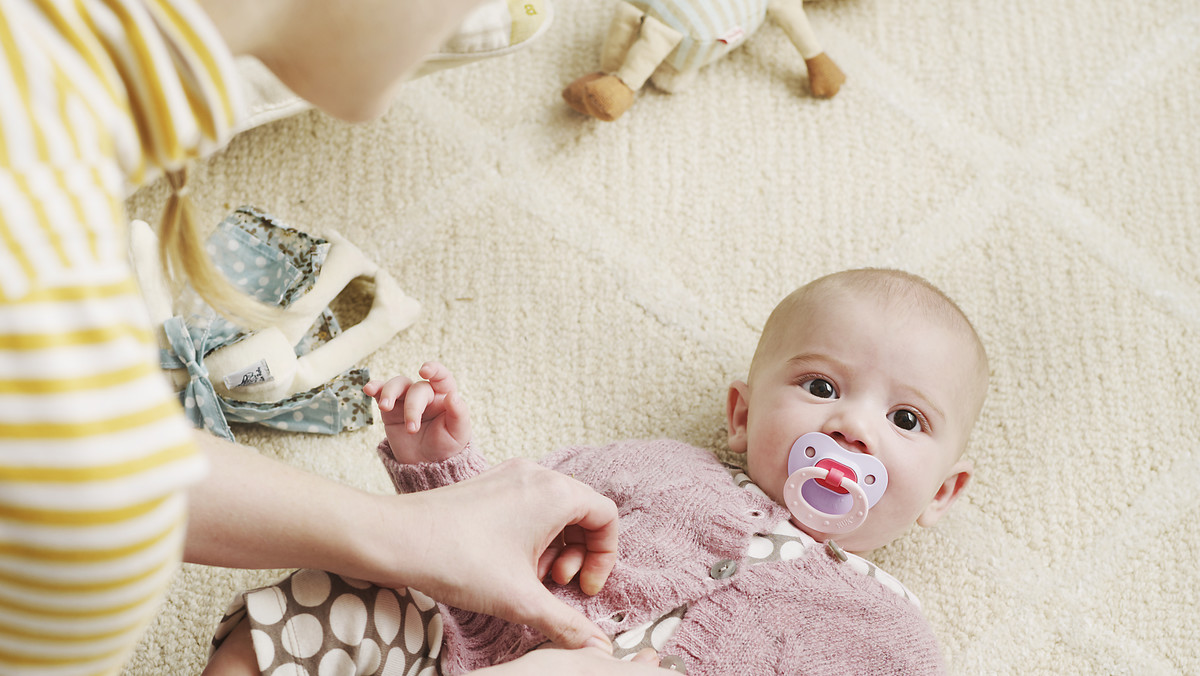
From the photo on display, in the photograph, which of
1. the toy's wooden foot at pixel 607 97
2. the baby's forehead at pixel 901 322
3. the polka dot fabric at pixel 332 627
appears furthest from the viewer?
the toy's wooden foot at pixel 607 97

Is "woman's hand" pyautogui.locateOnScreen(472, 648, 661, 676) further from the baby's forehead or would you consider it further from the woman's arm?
the baby's forehead

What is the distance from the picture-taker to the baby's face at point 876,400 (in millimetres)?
881

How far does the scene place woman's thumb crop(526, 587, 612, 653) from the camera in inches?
26.3

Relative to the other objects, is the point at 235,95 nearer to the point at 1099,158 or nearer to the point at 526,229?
the point at 526,229

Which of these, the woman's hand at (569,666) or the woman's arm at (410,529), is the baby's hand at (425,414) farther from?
the woman's hand at (569,666)

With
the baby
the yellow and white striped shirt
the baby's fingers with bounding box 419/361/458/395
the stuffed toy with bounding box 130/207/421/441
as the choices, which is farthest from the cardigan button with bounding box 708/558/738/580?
the yellow and white striped shirt

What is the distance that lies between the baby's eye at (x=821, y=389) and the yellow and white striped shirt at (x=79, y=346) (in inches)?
25.2

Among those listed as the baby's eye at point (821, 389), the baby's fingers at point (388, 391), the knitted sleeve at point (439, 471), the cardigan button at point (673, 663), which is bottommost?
the cardigan button at point (673, 663)

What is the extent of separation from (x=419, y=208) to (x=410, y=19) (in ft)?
2.14

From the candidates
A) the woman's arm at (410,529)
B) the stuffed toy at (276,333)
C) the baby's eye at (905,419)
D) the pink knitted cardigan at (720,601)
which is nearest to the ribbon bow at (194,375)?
the stuffed toy at (276,333)

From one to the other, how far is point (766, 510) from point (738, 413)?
130 mm

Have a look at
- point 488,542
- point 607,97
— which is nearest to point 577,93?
point 607,97

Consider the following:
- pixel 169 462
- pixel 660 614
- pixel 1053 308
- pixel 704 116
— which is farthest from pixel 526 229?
pixel 169 462

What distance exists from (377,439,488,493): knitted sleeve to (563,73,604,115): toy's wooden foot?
49 centimetres
